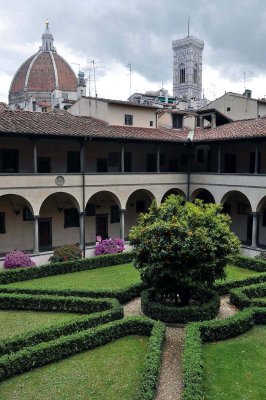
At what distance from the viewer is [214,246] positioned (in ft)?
46.6

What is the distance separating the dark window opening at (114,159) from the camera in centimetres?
2922

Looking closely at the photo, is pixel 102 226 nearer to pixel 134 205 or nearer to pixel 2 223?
pixel 134 205

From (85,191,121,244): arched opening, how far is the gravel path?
1325 centimetres

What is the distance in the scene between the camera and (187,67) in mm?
104125

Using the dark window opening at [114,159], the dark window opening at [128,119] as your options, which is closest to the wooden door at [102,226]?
the dark window opening at [114,159]

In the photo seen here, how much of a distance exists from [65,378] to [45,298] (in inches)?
218

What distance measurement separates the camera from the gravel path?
10359 millimetres

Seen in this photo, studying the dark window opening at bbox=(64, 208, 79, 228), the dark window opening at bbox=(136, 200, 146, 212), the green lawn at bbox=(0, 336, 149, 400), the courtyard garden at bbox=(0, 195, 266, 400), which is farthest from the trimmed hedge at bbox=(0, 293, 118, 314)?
the dark window opening at bbox=(136, 200, 146, 212)

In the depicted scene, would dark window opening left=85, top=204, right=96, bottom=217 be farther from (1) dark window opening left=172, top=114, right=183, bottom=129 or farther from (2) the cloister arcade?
(1) dark window opening left=172, top=114, right=183, bottom=129

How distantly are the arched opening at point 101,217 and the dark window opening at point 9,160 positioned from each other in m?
6.08

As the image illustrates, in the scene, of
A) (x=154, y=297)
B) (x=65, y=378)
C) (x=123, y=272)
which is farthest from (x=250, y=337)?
(x=123, y=272)

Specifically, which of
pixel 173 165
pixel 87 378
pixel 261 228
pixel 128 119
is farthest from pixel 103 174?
pixel 87 378

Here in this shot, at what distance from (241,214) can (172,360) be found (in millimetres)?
19600

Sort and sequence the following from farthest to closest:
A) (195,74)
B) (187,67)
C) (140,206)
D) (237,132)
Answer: (195,74)
(187,67)
(140,206)
(237,132)
